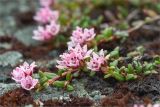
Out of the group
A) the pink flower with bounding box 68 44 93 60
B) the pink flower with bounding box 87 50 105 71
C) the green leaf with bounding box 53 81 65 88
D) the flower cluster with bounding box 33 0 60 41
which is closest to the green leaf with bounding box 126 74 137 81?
the pink flower with bounding box 87 50 105 71

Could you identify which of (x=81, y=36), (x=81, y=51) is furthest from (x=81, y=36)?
(x=81, y=51)

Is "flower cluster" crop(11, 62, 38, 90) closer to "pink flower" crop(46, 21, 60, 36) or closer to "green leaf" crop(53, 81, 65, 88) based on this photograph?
"green leaf" crop(53, 81, 65, 88)

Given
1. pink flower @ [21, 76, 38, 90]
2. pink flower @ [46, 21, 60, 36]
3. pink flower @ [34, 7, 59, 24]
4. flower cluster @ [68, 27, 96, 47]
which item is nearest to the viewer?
pink flower @ [21, 76, 38, 90]

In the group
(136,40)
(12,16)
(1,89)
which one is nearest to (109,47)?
(136,40)

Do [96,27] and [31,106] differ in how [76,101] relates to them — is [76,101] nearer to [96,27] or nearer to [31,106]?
[31,106]

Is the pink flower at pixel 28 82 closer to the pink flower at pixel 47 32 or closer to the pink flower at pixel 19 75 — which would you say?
the pink flower at pixel 19 75

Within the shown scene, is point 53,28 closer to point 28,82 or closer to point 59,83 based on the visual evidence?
point 59,83
